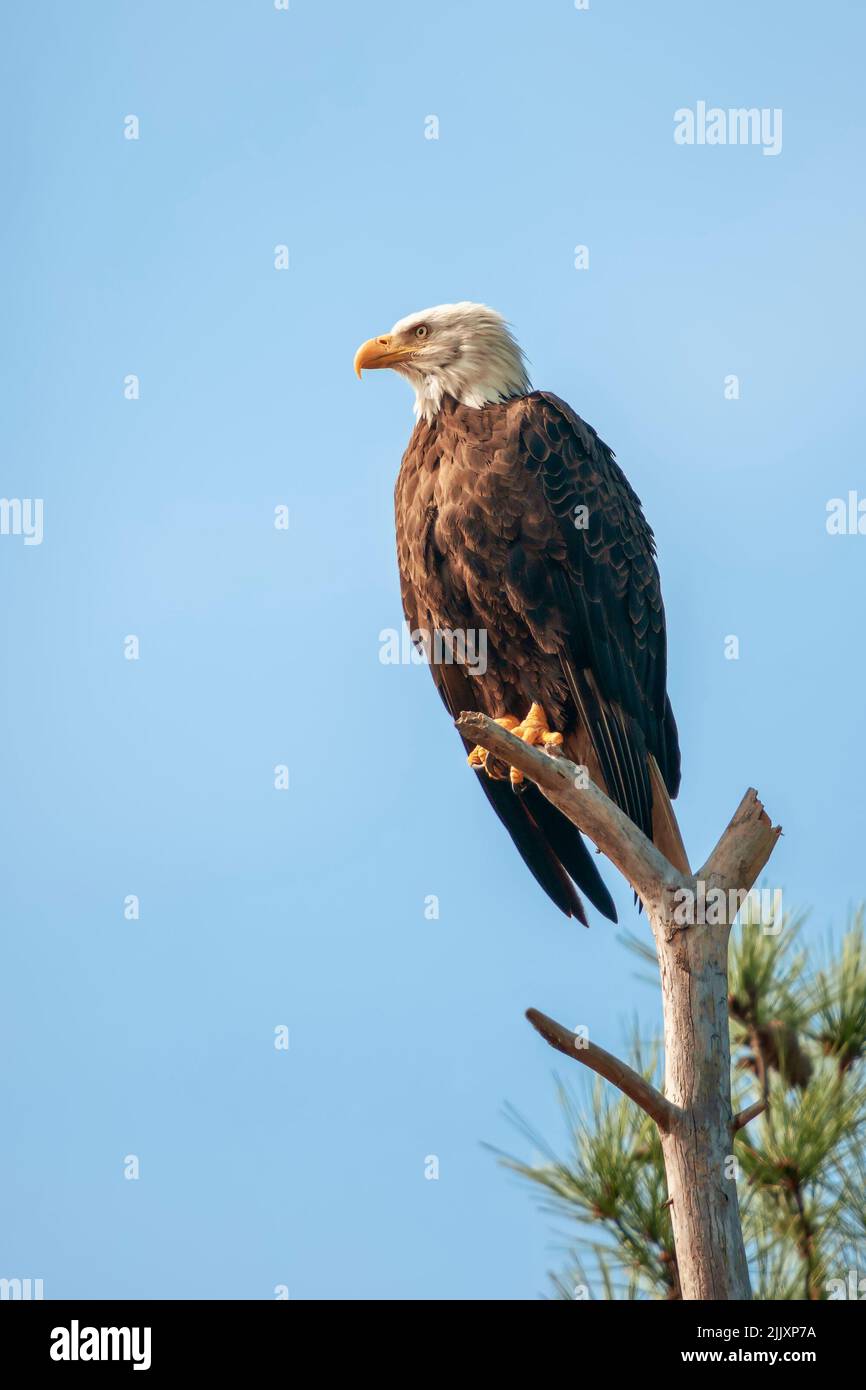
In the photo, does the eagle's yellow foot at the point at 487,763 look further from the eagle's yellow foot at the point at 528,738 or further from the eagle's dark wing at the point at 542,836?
the eagle's dark wing at the point at 542,836

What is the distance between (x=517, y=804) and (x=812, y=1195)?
1.90 metres

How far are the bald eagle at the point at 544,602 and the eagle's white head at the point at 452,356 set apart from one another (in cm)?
10

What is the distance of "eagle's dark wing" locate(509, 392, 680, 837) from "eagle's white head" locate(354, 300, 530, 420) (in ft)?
1.22

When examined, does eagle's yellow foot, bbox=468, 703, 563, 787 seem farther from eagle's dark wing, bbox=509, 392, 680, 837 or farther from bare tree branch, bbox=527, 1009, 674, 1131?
bare tree branch, bbox=527, 1009, 674, 1131

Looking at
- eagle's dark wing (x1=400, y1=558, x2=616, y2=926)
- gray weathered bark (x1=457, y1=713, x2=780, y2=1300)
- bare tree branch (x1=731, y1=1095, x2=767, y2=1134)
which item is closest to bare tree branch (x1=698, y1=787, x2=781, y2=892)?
gray weathered bark (x1=457, y1=713, x2=780, y2=1300)

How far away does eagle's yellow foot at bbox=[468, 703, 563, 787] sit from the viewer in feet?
20.2

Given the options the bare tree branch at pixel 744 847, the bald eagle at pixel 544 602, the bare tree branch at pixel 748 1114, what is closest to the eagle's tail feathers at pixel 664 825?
the bald eagle at pixel 544 602

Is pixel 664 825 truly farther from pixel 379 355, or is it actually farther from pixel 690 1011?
pixel 379 355

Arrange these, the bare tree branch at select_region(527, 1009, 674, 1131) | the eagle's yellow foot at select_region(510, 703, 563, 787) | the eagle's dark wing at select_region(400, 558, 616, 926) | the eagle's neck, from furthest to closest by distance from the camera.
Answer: the eagle's neck < the eagle's dark wing at select_region(400, 558, 616, 926) < the eagle's yellow foot at select_region(510, 703, 563, 787) < the bare tree branch at select_region(527, 1009, 674, 1131)

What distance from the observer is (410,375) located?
691 cm

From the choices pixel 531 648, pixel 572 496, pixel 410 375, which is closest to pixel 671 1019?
pixel 531 648

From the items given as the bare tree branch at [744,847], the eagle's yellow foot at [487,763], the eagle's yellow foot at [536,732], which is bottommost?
the bare tree branch at [744,847]

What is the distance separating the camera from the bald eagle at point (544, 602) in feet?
19.8
